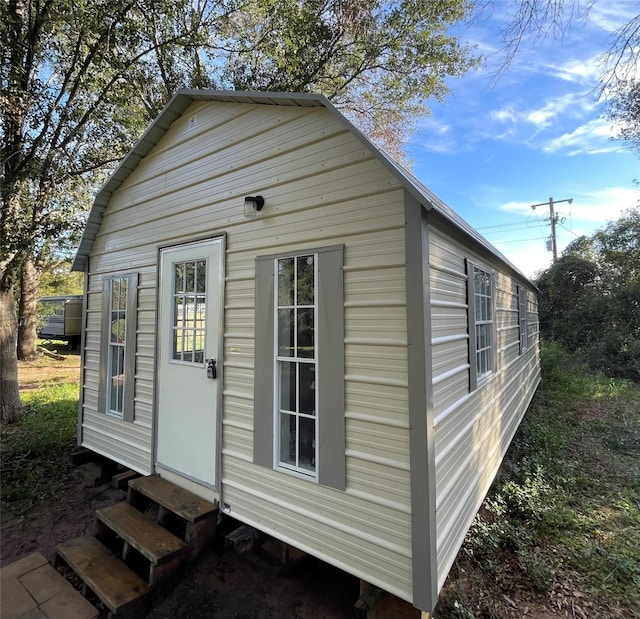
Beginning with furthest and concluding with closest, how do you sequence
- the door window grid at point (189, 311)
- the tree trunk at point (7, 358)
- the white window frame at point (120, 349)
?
the tree trunk at point (7, 358) < the white window frame at point (120, 349) < the door window grid at point (189, 311)

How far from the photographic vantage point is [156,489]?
10.1 feet

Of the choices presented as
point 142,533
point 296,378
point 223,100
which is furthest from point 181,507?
point 223,100

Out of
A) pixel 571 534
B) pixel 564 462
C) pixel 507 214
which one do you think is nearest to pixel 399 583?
Result: pixel 571 534

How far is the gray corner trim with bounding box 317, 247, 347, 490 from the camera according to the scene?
223 cm

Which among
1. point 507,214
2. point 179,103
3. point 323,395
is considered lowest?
point 323,395

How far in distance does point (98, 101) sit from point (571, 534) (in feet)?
27.1

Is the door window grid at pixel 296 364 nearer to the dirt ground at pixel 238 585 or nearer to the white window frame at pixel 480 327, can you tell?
the dirt ground at pixel 238 585

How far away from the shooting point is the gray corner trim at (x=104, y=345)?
4.18m

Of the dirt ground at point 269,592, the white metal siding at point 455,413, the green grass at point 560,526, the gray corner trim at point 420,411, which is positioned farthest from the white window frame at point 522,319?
the gray corner trim at point 420,411

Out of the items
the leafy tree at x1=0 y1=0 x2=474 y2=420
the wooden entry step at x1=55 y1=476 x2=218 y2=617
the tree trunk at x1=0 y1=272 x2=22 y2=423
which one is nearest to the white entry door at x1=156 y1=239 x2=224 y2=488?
the wooden entry step at x1=55 y1=476 x2=218 y2=617

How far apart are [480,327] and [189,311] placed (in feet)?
9.50

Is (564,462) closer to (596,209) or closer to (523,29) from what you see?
(523,29)

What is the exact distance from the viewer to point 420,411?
6.39ft

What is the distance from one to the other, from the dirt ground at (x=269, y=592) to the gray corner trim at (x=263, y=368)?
80 cm
